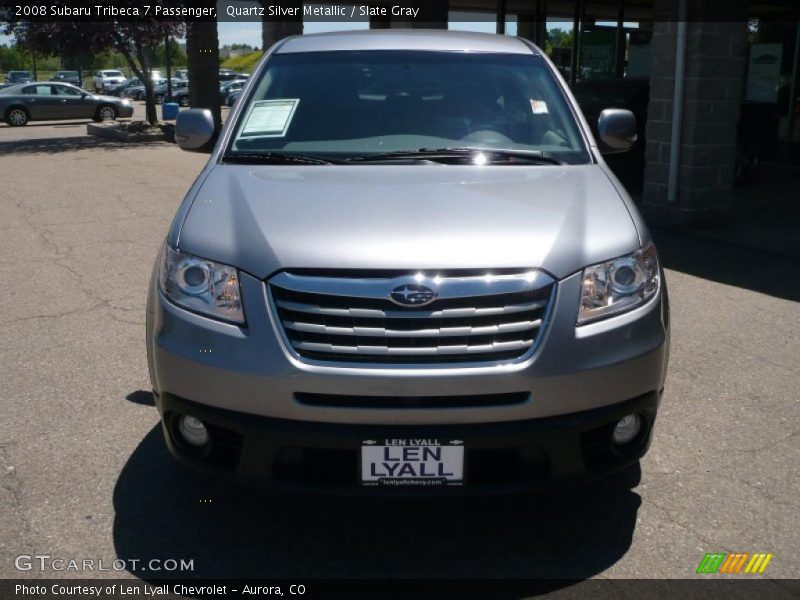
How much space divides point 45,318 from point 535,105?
3.74 metres

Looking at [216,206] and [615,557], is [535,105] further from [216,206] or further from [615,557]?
[615,557]

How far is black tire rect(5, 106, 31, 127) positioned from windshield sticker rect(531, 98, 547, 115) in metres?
28.8

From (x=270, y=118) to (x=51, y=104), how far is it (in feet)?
93.3

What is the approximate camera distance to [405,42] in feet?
15.4

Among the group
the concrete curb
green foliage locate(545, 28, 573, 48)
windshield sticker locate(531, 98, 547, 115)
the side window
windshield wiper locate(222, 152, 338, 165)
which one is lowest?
the concrete curb

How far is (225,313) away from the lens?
2.99 metres

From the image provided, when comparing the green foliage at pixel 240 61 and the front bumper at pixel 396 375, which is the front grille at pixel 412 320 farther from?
the green foliage at pixel 240 61

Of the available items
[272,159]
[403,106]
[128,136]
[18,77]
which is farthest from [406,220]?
[18,77]

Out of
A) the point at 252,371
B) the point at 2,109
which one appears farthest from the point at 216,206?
the point at 2,109

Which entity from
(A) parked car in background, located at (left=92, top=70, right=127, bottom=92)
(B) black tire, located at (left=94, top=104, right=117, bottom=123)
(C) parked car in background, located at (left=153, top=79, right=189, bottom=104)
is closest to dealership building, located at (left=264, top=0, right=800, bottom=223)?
(B) black tire, located at (left=94, top=104, right=117, bottom=123)

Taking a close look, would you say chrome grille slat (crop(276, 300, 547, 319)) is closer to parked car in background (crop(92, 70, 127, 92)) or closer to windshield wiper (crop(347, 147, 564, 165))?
windshield wiper (crop(347, 147, 564, 165))

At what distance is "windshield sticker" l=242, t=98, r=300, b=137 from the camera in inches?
164

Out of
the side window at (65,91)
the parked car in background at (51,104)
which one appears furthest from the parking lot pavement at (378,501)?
the side window at (65,91)

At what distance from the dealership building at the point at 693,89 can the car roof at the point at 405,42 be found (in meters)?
5.22
